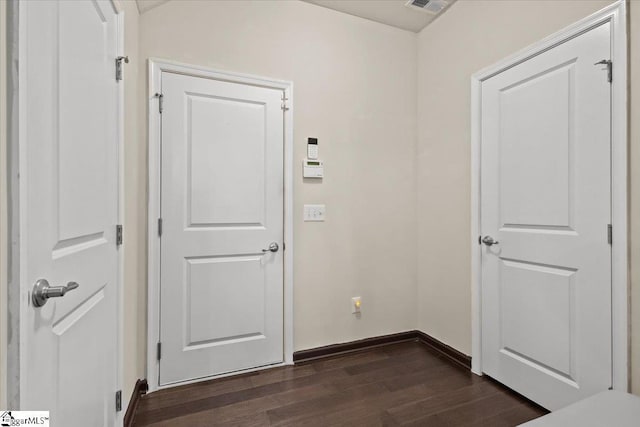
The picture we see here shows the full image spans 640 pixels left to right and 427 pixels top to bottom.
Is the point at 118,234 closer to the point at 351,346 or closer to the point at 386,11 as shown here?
the point at 351,346

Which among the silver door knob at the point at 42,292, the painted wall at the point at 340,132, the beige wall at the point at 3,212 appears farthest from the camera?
the painted wall at the point at 340,132

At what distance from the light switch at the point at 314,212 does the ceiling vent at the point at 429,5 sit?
1845mm

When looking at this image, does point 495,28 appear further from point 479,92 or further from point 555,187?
point 555,187

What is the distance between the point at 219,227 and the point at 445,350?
2.12 meters

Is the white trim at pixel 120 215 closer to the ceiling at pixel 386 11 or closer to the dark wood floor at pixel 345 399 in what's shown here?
the dark wood floor at pixel 345 399

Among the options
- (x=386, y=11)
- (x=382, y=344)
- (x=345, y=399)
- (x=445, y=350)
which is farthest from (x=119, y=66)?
(x=445, y=350)

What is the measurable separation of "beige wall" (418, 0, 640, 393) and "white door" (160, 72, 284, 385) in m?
1.38

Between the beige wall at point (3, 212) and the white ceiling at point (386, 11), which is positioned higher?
the white ceiling at point (386, 11)

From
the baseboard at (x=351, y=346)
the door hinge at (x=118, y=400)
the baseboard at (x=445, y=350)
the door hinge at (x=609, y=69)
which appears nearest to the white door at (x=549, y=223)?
the door hinge at (x=609, y=69)

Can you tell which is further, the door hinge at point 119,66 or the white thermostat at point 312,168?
the white thermostat at point 312,168

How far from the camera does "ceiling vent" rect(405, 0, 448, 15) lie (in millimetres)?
2607

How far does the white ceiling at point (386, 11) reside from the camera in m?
2.64

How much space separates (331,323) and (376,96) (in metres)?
2.07

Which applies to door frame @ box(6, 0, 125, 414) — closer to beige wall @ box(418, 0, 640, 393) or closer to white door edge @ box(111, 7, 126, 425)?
white door edge @ box(111, 7, 126, 425)
